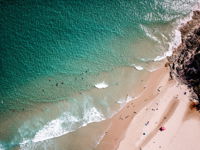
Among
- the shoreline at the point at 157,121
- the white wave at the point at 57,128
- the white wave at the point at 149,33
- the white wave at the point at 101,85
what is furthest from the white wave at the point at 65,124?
the white wave at the point at 149,33

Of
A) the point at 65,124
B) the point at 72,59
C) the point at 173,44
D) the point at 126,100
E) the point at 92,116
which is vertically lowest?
the point at 65,124

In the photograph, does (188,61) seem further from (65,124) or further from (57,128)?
(57,128)

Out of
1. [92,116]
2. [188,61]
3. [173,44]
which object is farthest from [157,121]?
[173,44]

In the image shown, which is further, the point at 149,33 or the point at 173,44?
the point at 149,33

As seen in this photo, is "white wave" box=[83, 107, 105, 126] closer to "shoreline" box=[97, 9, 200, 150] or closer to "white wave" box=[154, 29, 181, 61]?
"shoreline" box=[97, 9, 200, 150]

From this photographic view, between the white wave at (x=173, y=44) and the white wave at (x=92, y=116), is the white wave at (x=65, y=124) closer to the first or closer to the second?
the white wave at (x=92, y=116)
